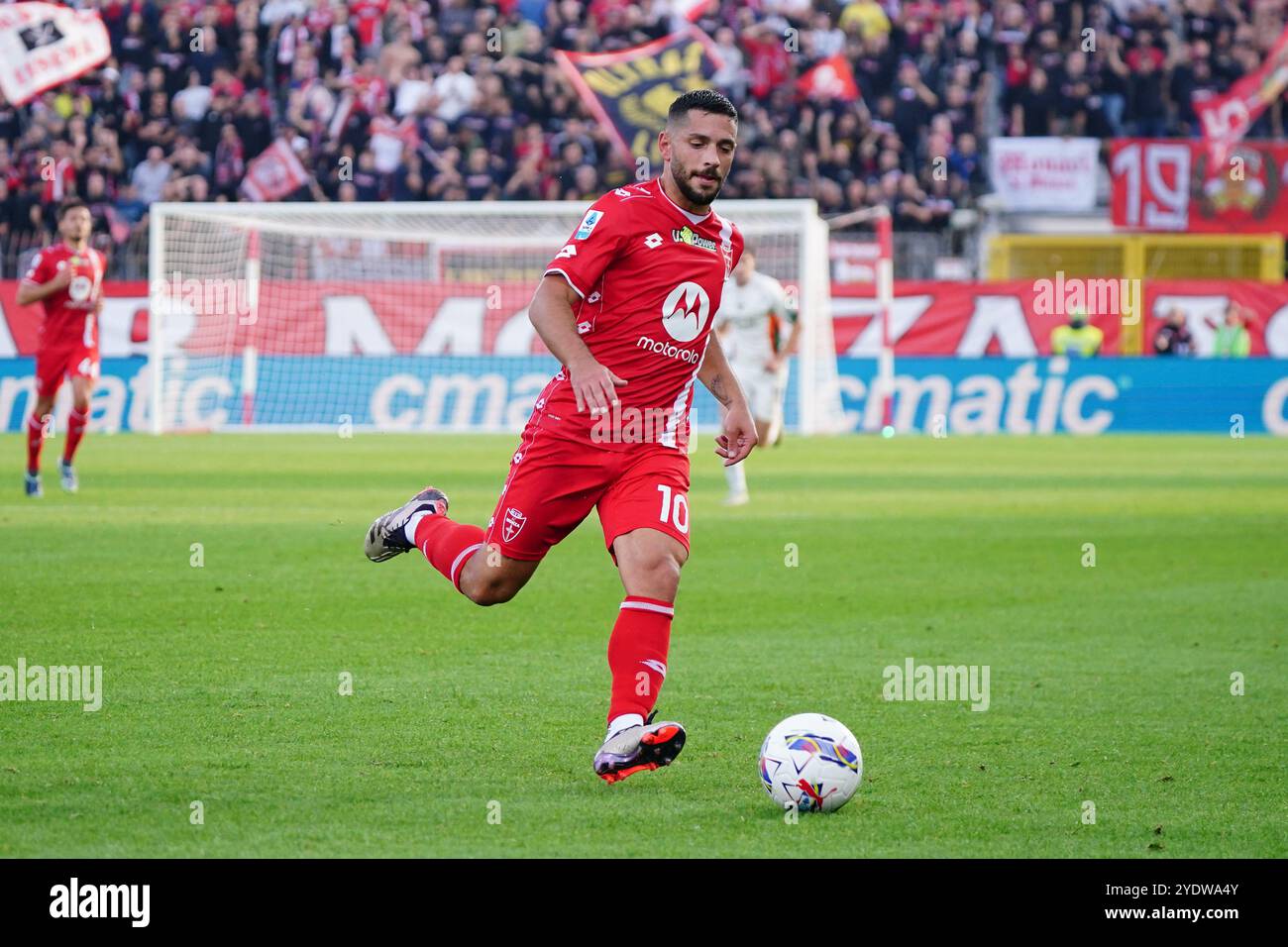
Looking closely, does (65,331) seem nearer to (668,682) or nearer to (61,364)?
(61,364)

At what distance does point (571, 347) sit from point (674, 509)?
2.16 feet

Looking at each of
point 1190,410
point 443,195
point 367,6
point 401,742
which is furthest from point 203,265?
point 401,742

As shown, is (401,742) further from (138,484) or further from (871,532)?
(138,484)

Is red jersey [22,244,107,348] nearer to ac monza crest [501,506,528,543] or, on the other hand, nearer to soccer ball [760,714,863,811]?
ac monza crest [501,506,528,543]

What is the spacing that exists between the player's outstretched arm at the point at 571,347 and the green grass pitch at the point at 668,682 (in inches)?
48.9

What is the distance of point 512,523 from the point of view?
20.7ft

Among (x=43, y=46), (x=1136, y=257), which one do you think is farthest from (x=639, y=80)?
(x=43, y=46)

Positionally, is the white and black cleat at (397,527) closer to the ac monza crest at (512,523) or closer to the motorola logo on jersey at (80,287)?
the ac monza crest at (512,523)

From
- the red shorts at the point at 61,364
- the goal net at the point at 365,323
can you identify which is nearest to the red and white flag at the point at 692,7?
the goal net at the point at 365,323

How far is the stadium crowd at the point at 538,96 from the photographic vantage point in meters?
29.0

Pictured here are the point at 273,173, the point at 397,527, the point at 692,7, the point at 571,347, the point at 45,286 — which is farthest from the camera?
the point at 692,7

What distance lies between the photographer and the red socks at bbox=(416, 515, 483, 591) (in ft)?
22.0

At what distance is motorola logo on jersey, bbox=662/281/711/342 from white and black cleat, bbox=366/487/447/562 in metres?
1.39

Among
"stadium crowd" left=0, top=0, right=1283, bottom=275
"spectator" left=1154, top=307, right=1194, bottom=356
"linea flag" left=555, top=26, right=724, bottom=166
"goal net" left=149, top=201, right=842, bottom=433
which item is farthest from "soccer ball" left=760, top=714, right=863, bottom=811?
"spectator" left=1154, top=307, right=1194, bottom=356
